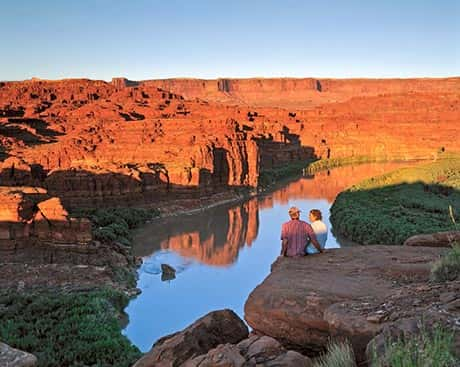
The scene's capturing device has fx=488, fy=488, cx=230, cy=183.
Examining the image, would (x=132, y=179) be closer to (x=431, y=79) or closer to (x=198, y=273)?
(x=198, y=273)

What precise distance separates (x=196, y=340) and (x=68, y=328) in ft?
26.0

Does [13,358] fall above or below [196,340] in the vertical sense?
below

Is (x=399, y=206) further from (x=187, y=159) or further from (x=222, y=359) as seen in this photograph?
(x=222, y=359)

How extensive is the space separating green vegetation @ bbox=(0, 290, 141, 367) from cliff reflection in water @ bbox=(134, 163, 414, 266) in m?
7.55

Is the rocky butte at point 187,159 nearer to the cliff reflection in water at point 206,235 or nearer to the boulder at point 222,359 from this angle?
the boulder at point 222,359

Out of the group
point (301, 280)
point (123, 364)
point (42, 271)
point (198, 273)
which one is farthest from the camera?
point (198, 273)

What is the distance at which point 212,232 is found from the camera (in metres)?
28.1

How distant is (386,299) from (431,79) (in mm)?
176358

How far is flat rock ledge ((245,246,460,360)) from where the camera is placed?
14.9 feet

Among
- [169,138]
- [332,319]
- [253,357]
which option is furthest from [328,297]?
[169,138]

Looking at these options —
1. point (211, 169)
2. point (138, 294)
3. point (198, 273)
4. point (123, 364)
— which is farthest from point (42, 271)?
point (211, 169)

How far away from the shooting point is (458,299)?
4.50 m

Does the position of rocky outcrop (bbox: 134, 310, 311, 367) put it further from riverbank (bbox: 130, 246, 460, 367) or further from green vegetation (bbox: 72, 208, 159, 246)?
green vegetation (bbox: 72, 208, 159, 246)

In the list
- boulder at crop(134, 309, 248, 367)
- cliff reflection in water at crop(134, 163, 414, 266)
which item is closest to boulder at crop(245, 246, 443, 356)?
boulder at crop(134, 309, 248, 367)
